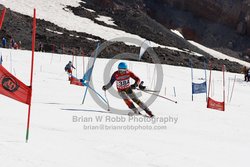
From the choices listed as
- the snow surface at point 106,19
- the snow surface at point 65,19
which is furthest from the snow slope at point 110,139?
the snow surface at point 106,19

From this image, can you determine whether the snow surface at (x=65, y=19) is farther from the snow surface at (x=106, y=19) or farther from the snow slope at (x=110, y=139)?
the snow slope at (x=110, y=139)

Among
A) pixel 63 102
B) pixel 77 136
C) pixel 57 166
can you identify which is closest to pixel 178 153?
pixel 77 136

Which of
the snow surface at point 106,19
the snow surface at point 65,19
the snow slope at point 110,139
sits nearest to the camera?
the snow slope at point 110,139

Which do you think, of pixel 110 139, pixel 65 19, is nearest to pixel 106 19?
pixel 65 19

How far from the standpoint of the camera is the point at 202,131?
9336 mm

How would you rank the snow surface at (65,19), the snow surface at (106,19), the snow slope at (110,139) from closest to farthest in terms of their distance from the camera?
the snow slope at (110,139), the snow surface at (65,19), the snow surface at (106,19)

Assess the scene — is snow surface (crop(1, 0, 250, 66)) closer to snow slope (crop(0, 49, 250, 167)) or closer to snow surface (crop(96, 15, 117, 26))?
snow surface (crop(96, 15, 117, 26))

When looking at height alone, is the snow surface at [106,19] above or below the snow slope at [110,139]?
above

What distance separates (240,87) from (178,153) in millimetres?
24885

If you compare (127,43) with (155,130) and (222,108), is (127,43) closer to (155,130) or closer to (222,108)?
(222,108)

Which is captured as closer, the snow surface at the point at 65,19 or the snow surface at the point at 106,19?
the snow surface at the point at 65,19

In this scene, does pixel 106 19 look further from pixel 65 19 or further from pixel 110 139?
pixel 110 139

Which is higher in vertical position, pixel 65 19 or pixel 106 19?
pixel 106 19

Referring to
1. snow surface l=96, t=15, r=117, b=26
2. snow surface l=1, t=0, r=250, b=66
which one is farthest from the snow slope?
snow surface l=96, t=15, r=117, b=26
